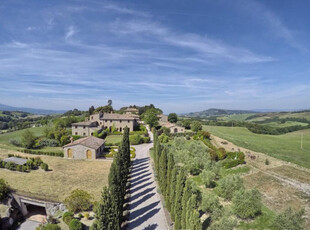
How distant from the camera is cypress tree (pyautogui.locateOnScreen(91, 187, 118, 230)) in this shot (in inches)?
473

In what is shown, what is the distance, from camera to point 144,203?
20.7 metres

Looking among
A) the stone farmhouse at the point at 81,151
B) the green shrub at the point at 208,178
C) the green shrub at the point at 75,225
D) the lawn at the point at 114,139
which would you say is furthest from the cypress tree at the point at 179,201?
the lawn at the point at 114,139

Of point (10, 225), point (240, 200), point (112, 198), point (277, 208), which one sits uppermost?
point (112, 198)

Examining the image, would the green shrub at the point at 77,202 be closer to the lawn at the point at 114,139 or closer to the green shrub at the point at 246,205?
the green shrub at the point at 246,205

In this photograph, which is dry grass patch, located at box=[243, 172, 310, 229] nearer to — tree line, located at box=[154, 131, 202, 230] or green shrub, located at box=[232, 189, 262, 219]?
green shrub, located at box=[232, 189, 262, 219]

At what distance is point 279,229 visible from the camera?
14914 millimetres

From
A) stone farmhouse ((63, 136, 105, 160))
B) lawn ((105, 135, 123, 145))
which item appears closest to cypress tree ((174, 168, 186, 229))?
stone farmhouse ((63, 136, 105, 160))

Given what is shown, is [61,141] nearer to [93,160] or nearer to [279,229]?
[93,160]

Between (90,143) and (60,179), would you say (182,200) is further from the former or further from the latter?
(90,143)

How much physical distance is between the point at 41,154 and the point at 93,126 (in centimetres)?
1994

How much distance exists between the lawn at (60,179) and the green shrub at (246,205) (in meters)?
16.0

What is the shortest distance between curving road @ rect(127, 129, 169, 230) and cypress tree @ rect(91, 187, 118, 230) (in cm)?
424

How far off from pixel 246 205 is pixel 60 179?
25614 millimetres

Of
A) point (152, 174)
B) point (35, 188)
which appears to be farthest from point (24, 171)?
point (152, 174)
